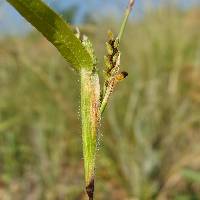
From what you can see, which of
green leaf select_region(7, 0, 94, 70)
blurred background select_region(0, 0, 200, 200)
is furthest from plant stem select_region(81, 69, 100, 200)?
blurred background select_region(0, 0, 200, 200)

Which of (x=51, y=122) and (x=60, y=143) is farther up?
(x=51, y=122)

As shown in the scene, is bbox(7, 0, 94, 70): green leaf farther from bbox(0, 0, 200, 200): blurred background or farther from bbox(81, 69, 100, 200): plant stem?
bbox(0, 0, 200, 200): blurred background

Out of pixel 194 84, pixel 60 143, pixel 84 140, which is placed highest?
pixel 194 84

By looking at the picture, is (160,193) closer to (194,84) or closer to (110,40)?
(194,84)

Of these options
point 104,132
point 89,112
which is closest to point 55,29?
point 89,112

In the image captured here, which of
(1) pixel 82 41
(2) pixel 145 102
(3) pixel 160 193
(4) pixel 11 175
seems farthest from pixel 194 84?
(1) pixel 82 41
